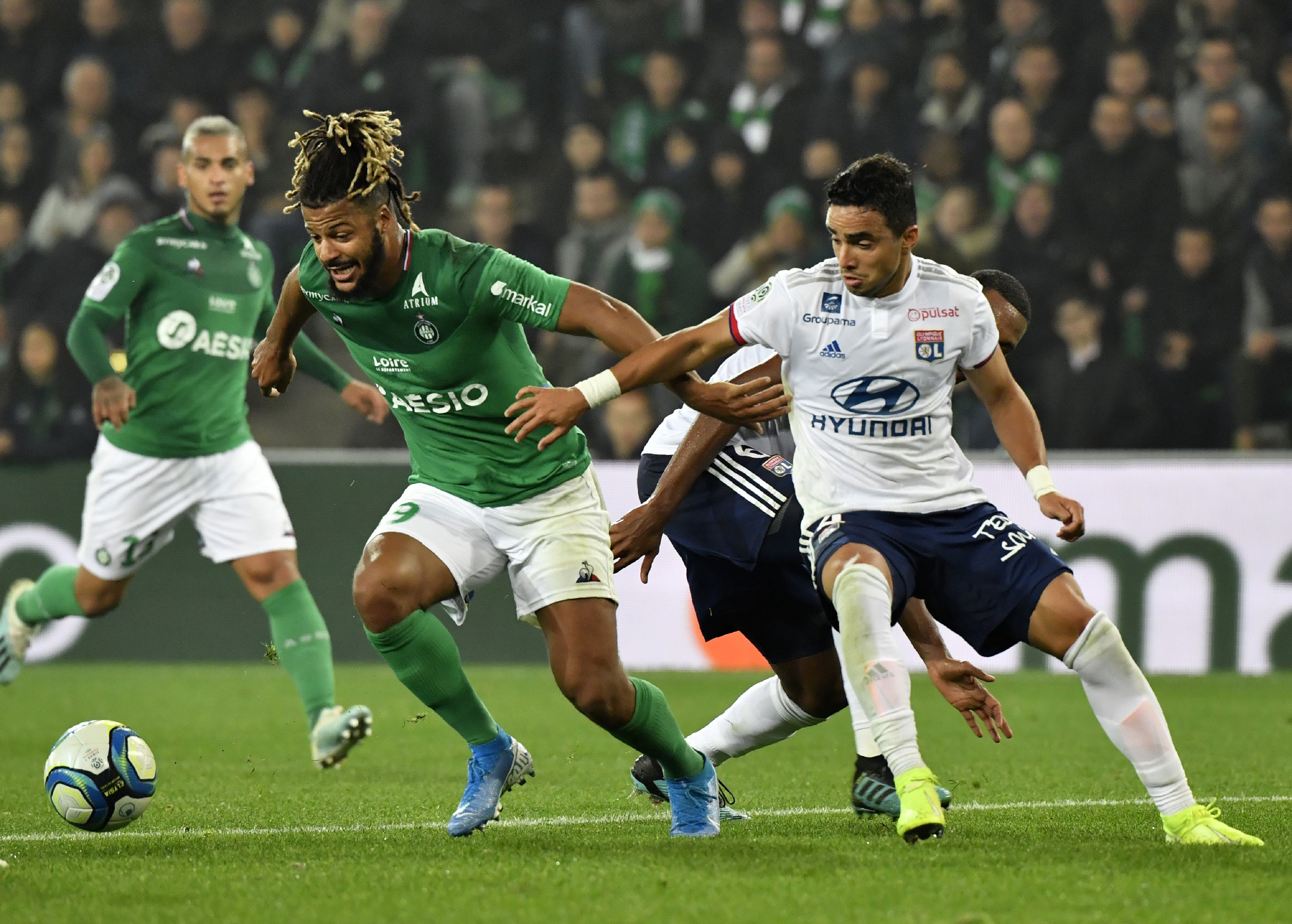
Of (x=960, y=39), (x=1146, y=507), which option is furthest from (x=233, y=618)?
(x=960, y=39)

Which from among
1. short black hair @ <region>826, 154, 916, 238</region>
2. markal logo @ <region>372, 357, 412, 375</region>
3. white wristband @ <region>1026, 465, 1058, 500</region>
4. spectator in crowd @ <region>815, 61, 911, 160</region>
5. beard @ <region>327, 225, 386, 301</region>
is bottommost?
white wristband @ <region>1026, 465, 1058, 500</region>

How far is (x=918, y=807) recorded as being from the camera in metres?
4.14

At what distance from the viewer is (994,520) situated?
455cm

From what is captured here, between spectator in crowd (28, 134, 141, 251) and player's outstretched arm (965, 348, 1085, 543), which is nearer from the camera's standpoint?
player's outstretched arm (965, 348, 1085, 543)

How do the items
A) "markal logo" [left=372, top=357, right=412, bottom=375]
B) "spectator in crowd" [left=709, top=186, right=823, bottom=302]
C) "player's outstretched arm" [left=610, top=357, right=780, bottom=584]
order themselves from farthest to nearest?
"spectator in crowd" [left=709, top=186, right=823, bottom=302] → "player's outstretched arm" [left=610, top=357, right=780, bottom=584] → "markal logo" [left=372, top=357, right=412, bottom=375]

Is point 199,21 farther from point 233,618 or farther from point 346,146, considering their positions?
point 346,146

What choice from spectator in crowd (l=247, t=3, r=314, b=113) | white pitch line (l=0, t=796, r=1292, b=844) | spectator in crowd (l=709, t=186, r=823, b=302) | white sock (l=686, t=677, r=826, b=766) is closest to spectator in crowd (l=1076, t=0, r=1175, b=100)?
spectator in crowd (l=709, t=186, r=823, b=302)

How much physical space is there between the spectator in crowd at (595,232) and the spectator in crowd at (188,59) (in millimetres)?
2986

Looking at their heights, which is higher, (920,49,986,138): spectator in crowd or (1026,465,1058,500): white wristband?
(920,49,986,138): spectator in crowd

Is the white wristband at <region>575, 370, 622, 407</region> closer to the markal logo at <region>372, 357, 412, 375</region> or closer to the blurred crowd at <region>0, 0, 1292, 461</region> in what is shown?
the markal logo at <region>372, 357, 412, 375</region>

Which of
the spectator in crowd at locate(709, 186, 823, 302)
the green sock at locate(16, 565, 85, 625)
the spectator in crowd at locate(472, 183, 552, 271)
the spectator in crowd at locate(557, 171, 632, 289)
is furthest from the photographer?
the spectator in crowd at locate(472, 183, 552, 271)

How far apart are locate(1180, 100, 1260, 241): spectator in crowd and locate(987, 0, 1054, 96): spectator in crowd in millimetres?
1361

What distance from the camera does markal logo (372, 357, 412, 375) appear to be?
473 cm

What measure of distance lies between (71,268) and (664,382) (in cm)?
874
